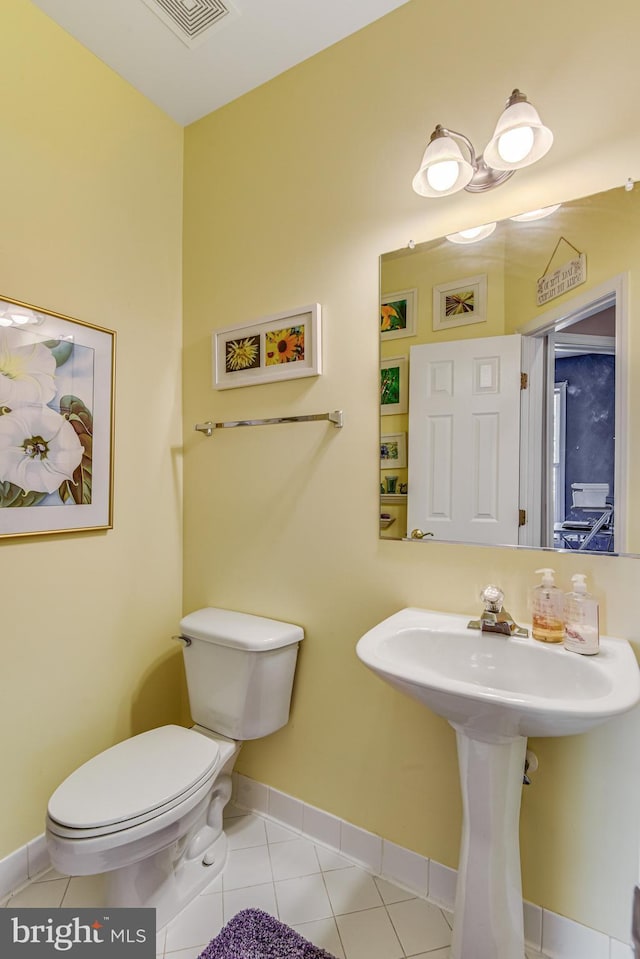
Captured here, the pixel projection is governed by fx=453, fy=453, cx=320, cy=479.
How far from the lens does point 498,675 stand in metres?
1.10

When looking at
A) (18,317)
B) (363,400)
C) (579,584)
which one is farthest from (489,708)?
(18,317)

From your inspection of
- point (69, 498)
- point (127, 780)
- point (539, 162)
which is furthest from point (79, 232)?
point (127, 780)

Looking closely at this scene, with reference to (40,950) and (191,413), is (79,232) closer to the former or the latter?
(191,413)

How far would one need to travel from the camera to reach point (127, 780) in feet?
3.87

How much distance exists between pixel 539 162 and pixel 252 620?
157 centimetres

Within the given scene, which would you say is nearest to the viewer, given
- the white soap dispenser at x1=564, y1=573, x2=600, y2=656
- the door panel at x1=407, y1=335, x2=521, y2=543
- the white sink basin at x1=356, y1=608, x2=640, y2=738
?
the white sink basin at x1=356, y1=608, x2=640, y2=738

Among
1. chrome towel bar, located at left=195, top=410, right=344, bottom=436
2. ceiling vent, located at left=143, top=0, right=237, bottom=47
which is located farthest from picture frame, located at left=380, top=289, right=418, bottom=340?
ceiling vent, located at left=143, top=0, right=237, bottom=47

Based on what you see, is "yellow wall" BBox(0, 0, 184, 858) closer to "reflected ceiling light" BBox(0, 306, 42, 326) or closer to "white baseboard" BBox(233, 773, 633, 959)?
"reflected ceiling light" BBox(0, 306, 42, 326)

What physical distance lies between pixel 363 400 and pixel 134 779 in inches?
48.1

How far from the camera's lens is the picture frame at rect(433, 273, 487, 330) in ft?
4.03

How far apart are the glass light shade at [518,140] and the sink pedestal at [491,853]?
1.32m

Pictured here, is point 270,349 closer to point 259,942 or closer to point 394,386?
point 394,386

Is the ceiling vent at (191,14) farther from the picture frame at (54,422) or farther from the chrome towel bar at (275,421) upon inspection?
the chrome towel bar at (275,421)

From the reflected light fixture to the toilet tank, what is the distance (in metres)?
1.37
